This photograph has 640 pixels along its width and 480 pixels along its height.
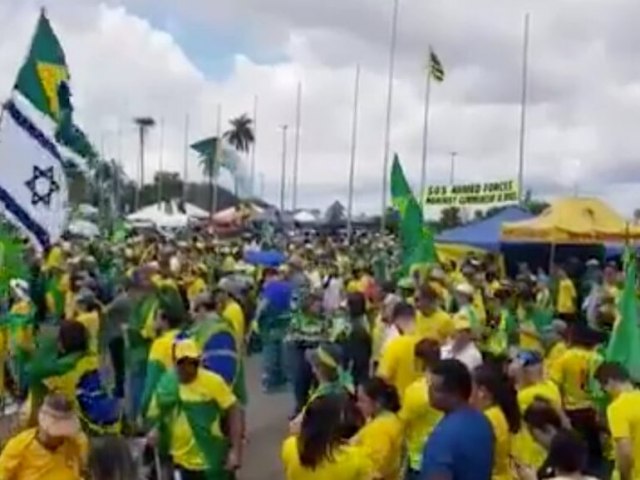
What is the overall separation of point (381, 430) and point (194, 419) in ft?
4.50

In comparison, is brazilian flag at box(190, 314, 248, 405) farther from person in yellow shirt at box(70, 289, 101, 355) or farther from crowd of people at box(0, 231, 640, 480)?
person in yellow shirt at box(70, 289, 101, 355)

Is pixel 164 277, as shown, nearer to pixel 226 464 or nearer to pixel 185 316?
pixel 185 316

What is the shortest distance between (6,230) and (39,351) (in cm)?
263

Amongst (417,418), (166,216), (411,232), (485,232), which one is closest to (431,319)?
(417,418)

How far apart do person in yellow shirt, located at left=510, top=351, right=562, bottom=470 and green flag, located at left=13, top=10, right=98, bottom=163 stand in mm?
4355

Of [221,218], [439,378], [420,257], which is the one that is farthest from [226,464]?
[221,218]

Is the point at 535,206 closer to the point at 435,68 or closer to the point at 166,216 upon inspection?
the point at 435,68

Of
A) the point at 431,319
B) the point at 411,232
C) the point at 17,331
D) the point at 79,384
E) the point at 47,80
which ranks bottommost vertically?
the point at 17,331

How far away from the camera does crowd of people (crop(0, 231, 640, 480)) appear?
6.23m

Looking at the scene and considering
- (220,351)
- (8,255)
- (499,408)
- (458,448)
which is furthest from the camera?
(8,255)

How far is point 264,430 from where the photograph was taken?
48.6 ft

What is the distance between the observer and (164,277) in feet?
50.7

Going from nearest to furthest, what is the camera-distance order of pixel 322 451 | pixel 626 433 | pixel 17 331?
pixel 322 451, pixel 626 433, pixel 17 331

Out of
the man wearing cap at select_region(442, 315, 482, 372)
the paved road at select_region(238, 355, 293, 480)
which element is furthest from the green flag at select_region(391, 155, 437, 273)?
the man wearing cap at select_region(442, 315, 482, 372)
